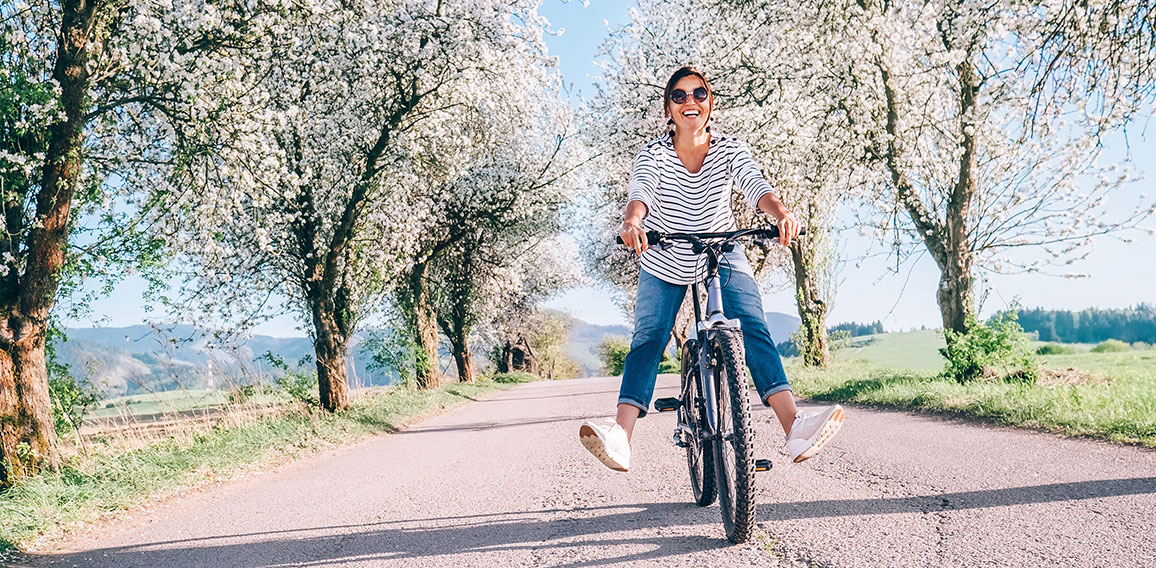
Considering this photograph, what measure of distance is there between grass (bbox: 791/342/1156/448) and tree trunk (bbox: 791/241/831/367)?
4.33 meters

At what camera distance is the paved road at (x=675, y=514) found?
3.43 metres

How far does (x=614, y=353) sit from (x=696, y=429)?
48.0 m

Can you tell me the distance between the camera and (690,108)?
4289 millimetres

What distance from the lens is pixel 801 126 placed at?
14617 mm

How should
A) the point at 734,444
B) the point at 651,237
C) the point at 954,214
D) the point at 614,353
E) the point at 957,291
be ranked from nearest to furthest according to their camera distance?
the point at 734,444 < the point at 651,237 < the point at 957,291 < the point at 954,214 < the point at 614,353

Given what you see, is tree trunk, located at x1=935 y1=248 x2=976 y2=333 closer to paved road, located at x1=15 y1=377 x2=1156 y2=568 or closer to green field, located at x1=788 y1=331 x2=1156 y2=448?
green field, located at x1=788 y1=331 x2=1156 y2=448

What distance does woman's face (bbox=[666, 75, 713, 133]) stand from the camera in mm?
4285

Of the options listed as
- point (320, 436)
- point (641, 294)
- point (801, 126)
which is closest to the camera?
point (641, 294)

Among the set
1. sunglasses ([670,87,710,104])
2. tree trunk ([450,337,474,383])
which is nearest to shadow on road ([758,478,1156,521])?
sunglasses ([670,87,710,104])

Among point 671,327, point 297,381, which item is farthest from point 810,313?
point 671,327

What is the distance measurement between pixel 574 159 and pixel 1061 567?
60.9ft

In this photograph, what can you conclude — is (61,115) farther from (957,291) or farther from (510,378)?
(510,378)

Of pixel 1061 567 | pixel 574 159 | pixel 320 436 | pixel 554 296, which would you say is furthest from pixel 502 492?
pixel 554 296

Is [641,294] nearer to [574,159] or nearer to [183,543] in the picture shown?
[183,543]
